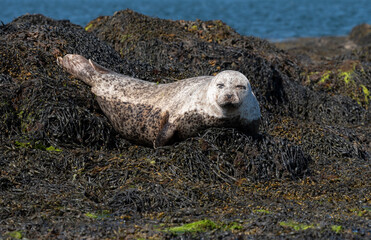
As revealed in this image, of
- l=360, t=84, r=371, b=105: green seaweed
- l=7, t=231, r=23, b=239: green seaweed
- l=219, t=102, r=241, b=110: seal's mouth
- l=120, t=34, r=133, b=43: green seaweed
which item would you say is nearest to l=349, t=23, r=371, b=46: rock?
l=360, t=84, r=371, b=105: green seaweed

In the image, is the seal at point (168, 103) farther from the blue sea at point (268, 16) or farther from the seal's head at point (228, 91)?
the blue sea at point (268, 16)

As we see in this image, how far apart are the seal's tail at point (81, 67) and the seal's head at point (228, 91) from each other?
176 cm

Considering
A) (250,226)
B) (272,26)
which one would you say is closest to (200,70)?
(250,226)

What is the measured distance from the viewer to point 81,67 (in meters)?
7.27

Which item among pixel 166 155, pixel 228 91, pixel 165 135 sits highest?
pixel 228 91

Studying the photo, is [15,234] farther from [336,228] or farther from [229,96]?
[229,96]

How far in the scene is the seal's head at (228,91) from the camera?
5.75 metres

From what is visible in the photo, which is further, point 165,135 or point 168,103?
point 168,103

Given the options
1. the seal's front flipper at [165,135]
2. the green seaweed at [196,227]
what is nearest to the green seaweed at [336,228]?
the green seaweed at [196,227]

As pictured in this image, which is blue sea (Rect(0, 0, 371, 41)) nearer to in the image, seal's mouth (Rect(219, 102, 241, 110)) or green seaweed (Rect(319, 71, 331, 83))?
green seaweed (Rect(319, 71, 331, 83))

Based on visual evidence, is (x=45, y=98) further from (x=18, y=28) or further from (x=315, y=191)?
(x=315, y=191)

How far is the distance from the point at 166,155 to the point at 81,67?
1.94m

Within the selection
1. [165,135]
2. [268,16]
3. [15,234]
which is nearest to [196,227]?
[15,234]

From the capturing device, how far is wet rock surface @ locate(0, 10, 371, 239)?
175 inches
